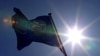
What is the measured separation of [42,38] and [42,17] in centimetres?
198

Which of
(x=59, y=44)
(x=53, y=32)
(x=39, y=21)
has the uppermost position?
(x=39, y=21)

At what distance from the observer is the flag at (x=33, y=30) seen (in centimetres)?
2728

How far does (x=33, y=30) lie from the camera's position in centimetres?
2834

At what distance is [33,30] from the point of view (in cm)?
2834

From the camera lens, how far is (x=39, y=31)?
2825cm

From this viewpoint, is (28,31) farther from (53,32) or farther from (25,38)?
(53,32)

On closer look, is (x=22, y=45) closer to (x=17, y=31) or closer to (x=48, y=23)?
(x=17, y=31)

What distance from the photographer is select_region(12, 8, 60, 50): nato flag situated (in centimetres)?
2728

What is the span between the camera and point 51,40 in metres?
27.2

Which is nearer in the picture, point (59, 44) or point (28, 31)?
point (59, 44)

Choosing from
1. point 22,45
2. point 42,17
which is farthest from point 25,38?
point 42,17

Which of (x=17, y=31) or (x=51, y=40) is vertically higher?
(x=17, y=31)

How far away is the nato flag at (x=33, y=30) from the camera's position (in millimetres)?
27281

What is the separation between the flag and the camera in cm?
2728
